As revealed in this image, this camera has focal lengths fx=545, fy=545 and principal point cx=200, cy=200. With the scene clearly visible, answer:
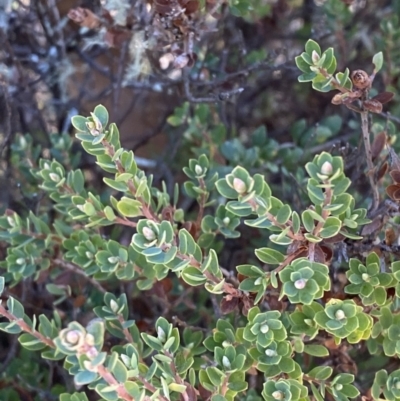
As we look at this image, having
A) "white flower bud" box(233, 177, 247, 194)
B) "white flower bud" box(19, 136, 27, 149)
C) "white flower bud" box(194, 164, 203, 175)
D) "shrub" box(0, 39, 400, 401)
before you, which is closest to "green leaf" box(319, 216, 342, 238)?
"shrub" box(0, 39, 400, 401)

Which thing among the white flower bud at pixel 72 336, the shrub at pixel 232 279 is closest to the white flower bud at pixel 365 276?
the shrub at pixel 232 279

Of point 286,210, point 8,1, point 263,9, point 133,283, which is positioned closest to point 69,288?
point 133,283

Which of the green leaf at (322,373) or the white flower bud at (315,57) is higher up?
the white flower bud at (315,57)

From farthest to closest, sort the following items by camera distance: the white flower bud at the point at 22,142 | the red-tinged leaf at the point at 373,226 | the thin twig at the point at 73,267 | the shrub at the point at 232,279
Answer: the white flower bud at the point at 22,142 < the thin twig at the point at 73,267 < the red-tinged leaf at the point at 373,226 < the shrub at the point at 232,279

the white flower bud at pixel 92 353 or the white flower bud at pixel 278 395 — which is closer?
the white flower bud at pixel 92 353

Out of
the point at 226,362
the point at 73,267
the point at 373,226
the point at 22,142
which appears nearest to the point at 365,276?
the point at 373,226

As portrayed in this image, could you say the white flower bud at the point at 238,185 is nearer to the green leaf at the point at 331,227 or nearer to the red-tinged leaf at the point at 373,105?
the green leaf at the point at 331,227

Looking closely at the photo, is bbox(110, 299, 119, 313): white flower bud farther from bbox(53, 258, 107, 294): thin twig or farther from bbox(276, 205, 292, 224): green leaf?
bbox(276, 205, 292, 224): green leaf

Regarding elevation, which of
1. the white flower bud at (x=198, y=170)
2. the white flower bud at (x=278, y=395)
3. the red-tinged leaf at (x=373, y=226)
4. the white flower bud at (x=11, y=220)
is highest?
the white flower bud at (x=198, y=170)

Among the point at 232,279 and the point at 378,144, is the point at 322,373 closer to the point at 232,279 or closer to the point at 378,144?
the point at 232,279
